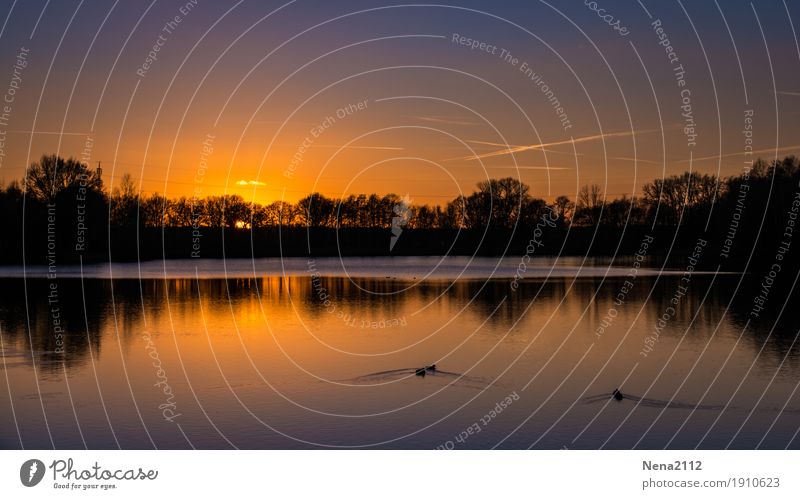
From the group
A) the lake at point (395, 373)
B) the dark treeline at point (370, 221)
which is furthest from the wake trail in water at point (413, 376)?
the dark treeline at point (370, 221)

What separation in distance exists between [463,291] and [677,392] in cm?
3219

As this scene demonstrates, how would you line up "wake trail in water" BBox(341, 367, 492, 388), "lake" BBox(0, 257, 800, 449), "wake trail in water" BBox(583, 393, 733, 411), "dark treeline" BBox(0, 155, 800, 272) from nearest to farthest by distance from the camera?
"lake" BBox(0, 257, 800, 449) < "wake trail in water" BBox(583, 393, 733, 411) < "wake trail in water" BBox(341, 367, 492, 388) < "dark treeline" BBox(0, 155, 800, 272)

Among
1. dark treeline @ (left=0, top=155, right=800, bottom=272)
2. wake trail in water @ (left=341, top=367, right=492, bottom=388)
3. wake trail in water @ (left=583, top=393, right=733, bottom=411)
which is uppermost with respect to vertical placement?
dark treeline @ (left=0, top=155, right=800, bottom=272)

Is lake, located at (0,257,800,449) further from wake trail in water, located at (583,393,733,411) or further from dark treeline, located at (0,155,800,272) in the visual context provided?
dark treeline, located at (0,155,800,272)

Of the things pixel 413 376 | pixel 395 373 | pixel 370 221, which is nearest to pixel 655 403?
pixel 413 376

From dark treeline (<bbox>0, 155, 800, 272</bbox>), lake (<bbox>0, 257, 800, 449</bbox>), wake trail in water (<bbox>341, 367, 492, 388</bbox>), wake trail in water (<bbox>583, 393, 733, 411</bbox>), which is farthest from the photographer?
dark treeline (<bbox>0, 155, 800, 272</bbox>)

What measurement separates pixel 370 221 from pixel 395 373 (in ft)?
455

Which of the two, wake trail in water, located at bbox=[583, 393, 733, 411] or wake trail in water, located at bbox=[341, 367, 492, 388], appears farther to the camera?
Result: wake trail in water, located at bbox=[341, 367, 492, 388]

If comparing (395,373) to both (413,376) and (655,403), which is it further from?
(655,403)

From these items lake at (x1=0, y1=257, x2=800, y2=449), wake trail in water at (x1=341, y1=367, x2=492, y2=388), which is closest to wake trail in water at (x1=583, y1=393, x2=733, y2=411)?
lake at (x1=0, y1=257, x2=800, y2=449)

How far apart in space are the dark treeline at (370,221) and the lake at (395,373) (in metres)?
47.5

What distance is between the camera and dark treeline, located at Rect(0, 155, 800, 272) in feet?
316

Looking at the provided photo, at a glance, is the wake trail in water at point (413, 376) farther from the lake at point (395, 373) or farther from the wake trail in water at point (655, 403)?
the wake trail in water at point (655, 403)

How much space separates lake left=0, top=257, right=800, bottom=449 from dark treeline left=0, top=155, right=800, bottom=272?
4753cm
